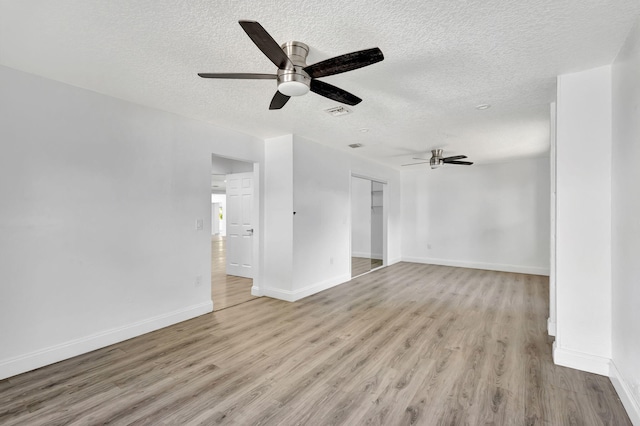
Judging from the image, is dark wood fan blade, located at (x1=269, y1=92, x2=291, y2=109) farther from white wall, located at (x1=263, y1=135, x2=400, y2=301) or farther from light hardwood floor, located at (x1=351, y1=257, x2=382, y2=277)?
light hardwood floor, located at (x1=351, y1=257, x2=382, y2=277)

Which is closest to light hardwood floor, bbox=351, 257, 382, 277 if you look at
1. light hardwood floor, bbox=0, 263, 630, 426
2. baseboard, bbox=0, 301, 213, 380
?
light hardwood floor, bbox=0, 263, 630, 426

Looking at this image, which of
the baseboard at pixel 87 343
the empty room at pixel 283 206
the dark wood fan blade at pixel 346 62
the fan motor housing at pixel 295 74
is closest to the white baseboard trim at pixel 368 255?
the empty room at pixel 283 206

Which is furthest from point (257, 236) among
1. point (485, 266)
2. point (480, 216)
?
point (485, 266)

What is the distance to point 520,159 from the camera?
6.29 meters

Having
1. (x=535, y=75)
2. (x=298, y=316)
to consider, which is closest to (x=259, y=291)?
(x=298, y=316)

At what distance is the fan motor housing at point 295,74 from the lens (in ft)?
6.50

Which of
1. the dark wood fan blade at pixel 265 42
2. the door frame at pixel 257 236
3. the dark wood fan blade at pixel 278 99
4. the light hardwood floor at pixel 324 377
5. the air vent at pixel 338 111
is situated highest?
the air vent at pixel 338 111

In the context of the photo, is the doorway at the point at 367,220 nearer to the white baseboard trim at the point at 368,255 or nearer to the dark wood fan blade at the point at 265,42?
the white baseboard trim at the point at 368,255

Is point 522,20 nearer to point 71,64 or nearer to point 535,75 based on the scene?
point 535,75

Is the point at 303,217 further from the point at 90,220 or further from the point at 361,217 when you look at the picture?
the point at 361,217

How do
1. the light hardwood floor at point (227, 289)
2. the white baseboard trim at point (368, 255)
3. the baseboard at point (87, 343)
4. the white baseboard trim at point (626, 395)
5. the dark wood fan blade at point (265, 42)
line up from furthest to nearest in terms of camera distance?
the white baseboard trim at point (368, 255) < the light hardwood floor at point (227, 289) < the baseboard at point (87, 343) < the white baseboard trim at point (626, 395) < the dark wood fan blade at point (265, 42)

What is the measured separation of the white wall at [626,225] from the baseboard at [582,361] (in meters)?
0.10

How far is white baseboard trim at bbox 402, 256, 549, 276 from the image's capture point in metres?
6.34

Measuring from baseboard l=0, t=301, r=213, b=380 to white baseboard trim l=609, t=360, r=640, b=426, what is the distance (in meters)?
3.96
